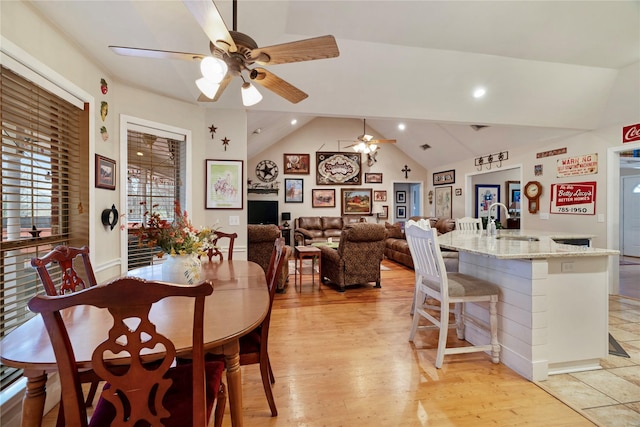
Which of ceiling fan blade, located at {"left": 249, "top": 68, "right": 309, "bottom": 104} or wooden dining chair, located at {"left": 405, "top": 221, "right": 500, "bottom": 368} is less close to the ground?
ceiling fan blade, located at {"left": 249, "top": 68, "right": 309, "bottom": 104}

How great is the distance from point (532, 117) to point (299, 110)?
3.39 meters

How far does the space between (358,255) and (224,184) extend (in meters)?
2.13

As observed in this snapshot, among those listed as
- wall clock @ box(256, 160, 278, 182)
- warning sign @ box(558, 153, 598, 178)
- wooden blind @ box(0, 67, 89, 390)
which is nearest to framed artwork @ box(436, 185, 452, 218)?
warning sign @ box(558, 153, 598, 178)

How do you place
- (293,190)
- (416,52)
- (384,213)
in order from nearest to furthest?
(416,52) < (293,190) < (384,213)

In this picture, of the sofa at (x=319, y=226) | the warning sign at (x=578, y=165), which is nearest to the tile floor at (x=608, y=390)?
the warning sign at (x=578, y=165)

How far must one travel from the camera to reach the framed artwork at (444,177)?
7.68m

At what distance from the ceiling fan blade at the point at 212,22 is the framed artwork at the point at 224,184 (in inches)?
80.1

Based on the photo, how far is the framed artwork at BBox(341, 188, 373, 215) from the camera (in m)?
8.49

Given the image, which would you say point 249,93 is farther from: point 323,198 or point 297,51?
point 323,198

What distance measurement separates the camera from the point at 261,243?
164 inches

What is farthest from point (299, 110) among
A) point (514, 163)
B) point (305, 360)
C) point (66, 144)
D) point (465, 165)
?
point (465, 165)

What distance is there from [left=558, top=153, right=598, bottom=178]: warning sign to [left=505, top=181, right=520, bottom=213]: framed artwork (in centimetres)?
332

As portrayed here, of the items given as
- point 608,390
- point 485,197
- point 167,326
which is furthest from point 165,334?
point 485,197

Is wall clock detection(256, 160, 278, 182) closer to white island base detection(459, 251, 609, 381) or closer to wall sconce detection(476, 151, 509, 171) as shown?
wall sconce detection(476, 151, 509, 171)
